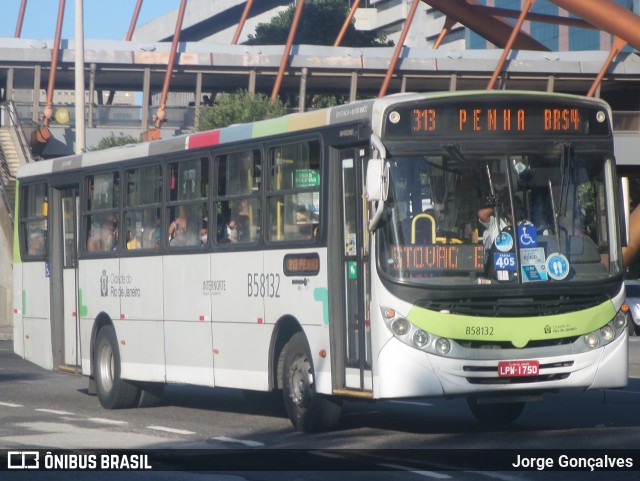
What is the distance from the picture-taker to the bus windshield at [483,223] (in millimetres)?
11727

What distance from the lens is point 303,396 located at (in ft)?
42.8

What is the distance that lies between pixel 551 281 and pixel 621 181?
5.15ft

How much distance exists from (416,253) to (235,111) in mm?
30400

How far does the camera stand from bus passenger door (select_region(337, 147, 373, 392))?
39.7 feet

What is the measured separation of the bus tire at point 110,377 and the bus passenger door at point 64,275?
0.78 meters

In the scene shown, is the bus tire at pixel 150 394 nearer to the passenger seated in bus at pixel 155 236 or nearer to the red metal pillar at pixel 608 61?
the passenger seated in bus at pixel 155 236

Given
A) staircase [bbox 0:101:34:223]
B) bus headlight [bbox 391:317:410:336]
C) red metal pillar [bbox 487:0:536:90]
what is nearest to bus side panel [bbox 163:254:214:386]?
bus headlight [bbox 391:317:410:336]

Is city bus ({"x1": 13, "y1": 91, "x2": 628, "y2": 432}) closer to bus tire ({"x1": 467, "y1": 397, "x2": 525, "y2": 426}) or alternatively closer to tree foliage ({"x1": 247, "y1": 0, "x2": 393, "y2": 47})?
bus tire ({"x1": 467, "y1": 397, "x2": 525, "y2": 426})

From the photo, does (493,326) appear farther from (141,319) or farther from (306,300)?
(141,319)

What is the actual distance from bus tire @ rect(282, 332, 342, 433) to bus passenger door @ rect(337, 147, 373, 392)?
551 mm

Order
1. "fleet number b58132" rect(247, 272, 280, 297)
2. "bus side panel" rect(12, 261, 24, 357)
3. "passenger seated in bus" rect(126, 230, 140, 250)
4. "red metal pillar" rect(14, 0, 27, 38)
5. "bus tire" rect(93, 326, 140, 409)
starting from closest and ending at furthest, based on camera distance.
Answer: "fleet number b58132" rect(247, 272, 280, 297)
"passenger seated in bus" rect(126, 230, 140, 250)
"bus tire" rect(93, 326, 140, 409)
"bus side panel" rect(12, 261, 24, 357)
"red metal pillar" rect(14, 0, 27, 38)

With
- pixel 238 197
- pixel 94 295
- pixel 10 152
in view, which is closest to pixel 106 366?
pixel 94 295

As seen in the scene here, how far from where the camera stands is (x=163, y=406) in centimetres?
1698

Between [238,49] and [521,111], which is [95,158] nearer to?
[521,111]
